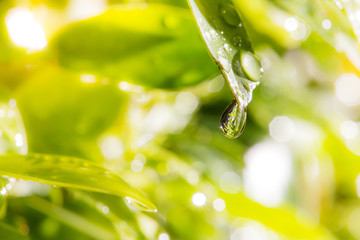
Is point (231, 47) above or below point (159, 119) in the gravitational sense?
above

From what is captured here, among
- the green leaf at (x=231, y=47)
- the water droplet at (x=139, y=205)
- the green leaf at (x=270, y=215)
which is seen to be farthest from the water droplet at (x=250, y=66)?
the green leaf at (x=270, y=215)

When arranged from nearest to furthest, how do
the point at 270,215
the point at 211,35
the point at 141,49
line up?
the point at 211,35 → the point at 141,49 → the point at 270,215

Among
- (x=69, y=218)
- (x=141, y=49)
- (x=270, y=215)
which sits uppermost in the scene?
(x=141, y=49)

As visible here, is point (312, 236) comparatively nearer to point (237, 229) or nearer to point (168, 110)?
point (237, 229)

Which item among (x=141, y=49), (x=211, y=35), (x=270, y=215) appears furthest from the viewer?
(x=270, y=215)

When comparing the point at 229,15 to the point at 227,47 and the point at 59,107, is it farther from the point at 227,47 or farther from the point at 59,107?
the point at 59,107

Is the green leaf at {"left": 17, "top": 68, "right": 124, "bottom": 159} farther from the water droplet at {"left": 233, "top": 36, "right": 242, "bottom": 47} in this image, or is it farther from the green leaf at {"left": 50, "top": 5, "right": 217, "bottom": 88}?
the water droplet at {"left": 233, "top": 36, "right": 242, "bottom": 47}

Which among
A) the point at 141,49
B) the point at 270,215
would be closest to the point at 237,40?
the point at 141,49
